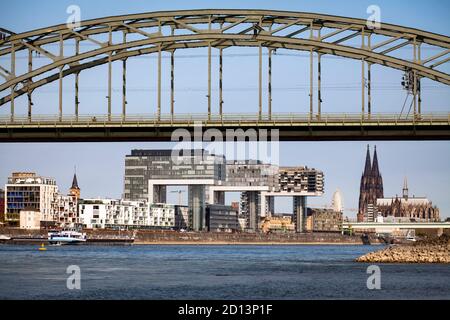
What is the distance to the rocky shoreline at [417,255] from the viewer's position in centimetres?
9494

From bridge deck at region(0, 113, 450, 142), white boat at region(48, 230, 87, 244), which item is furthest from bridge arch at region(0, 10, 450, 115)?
white boat at region(48, 230, 87, 244)

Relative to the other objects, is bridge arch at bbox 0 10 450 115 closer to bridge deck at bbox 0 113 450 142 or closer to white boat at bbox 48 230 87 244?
bridge deck at bbox 0 113 450 142

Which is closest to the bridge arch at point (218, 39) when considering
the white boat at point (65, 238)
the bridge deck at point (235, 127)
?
the bridge deck at point (235, 127)

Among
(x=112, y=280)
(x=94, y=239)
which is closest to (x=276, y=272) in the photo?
(x=112, y=280)

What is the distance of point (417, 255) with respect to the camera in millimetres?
95688

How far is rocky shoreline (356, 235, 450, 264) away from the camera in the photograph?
311 feet

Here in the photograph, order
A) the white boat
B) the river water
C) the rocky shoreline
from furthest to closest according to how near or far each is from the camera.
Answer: the white boat → the rocky shoreline → the river water

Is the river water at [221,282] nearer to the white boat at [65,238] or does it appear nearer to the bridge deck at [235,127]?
the bridge deck at [235,127]

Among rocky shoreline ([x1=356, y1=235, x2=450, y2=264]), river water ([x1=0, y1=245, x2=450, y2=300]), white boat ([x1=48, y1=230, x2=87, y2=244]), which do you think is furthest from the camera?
white boat ([x1=48, y1=230, x2=87, y2=244])

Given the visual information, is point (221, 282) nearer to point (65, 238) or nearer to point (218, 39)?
point (218, 39)

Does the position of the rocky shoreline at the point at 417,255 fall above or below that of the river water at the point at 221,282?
above

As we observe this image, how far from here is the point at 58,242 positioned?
581ft

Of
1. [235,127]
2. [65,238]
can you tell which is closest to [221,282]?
[235,127]

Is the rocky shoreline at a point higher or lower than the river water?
higher
